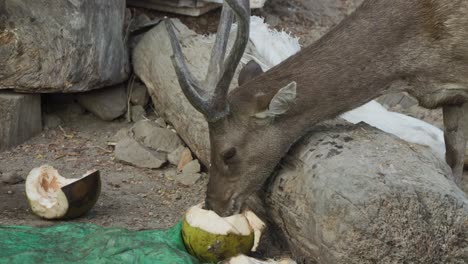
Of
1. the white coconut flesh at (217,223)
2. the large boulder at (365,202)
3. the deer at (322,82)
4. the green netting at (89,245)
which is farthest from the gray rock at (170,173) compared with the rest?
the white coconut flesh at (217,223)

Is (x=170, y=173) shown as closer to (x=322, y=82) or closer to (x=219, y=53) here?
(x=219, y=53)

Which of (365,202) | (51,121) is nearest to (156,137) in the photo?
(51,121)

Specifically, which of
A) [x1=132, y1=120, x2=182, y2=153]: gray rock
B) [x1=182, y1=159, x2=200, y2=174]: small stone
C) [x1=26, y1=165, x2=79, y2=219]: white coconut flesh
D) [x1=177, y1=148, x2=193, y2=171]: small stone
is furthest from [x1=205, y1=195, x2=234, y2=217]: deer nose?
[x1=132, y1=120, x2=182, y2=153]: gray rock

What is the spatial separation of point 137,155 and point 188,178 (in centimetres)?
54

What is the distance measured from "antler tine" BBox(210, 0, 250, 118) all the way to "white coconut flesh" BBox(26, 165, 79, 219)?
3.40 feet

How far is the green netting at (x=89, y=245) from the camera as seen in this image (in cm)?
475

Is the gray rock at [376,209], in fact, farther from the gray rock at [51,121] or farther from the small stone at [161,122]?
the gray rock at [51,121]

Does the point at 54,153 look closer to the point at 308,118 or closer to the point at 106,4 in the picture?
the point at 106,4

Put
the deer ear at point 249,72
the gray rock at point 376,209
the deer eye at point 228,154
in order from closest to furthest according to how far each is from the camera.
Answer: the gray rock at point 376,209, the deer eye at point 228,154, the deer ear at point 249,72

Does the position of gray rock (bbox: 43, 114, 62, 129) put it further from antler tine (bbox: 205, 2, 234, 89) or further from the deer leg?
the deer leg

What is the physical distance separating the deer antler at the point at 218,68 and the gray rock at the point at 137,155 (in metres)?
1.46

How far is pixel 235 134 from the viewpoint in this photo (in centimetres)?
584

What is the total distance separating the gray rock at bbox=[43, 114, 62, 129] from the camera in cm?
754

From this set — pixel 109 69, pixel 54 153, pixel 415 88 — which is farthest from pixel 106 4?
pixel 415 88
